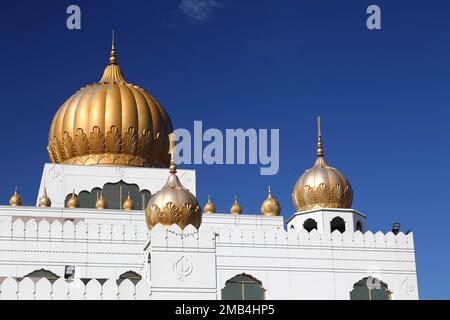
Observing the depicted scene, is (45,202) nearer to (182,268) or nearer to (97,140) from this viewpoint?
(97,140)

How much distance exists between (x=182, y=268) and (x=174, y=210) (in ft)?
7.07

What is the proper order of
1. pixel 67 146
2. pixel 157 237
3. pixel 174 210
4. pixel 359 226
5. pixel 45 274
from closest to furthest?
1. pixel 157 237
2. pixel 174 210
3. pixel 45 274
4. pixel 359 226
5. pixel 67 146

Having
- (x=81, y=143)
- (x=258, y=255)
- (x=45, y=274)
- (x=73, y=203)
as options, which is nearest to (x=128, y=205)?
(x=73, y=203)

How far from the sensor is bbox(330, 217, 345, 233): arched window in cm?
2523

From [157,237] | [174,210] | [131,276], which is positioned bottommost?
[131,276]

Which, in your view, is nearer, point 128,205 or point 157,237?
point 157,237

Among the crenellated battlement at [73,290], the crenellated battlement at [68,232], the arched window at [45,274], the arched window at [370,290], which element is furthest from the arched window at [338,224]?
the arched window at [45,274]

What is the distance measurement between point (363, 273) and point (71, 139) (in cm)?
1146

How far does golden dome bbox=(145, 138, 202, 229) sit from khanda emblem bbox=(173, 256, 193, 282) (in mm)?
1670

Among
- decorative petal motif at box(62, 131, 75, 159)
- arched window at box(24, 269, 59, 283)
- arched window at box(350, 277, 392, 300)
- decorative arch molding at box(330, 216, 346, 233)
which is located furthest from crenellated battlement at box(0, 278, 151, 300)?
decorative petal motif at box(62, 131, 75, 159)

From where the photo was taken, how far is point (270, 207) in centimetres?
2902

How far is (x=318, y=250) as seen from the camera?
76.2ft
